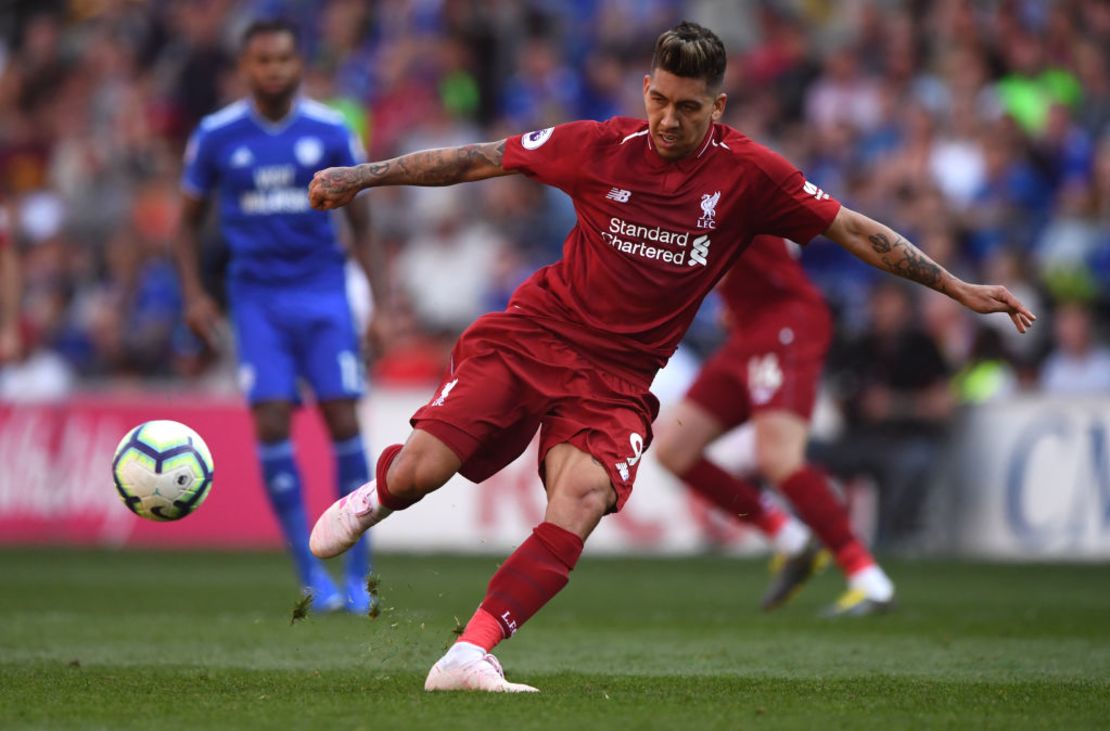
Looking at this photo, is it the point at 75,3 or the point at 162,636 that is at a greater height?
the point at 75,3

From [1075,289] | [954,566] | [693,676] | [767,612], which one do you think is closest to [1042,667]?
[693,676]

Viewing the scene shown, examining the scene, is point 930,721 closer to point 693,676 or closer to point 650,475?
A: point 693,676

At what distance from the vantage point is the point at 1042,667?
6957mm

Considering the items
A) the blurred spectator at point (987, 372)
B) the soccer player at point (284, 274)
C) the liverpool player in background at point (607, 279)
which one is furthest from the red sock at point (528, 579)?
the blurred spectator at point (987, 372)

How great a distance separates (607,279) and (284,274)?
139 inches

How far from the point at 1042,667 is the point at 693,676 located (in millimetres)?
1474

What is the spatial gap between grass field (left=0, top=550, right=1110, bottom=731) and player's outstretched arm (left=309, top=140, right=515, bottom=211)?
176 cm

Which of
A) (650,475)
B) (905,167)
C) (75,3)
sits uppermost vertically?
(75,3)

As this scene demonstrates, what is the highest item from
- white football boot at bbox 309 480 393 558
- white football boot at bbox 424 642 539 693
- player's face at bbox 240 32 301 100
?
player's face at bbox 240 32 301 100

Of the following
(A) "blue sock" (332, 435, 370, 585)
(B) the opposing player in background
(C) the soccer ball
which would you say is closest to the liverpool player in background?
(C) the soccer ball

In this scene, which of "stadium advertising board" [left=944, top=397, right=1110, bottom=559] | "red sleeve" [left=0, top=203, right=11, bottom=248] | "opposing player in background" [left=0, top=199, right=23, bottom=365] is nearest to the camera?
"opposing player in background" [left=0, top=199, right=23, bottom=365]

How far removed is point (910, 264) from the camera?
20.5 ft

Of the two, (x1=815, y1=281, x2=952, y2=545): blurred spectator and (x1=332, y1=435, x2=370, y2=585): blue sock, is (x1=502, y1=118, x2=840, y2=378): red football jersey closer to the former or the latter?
(x1=332, y1=435, x2=370, y2=585): blue sock

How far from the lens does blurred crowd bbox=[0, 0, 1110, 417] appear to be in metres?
14.7
